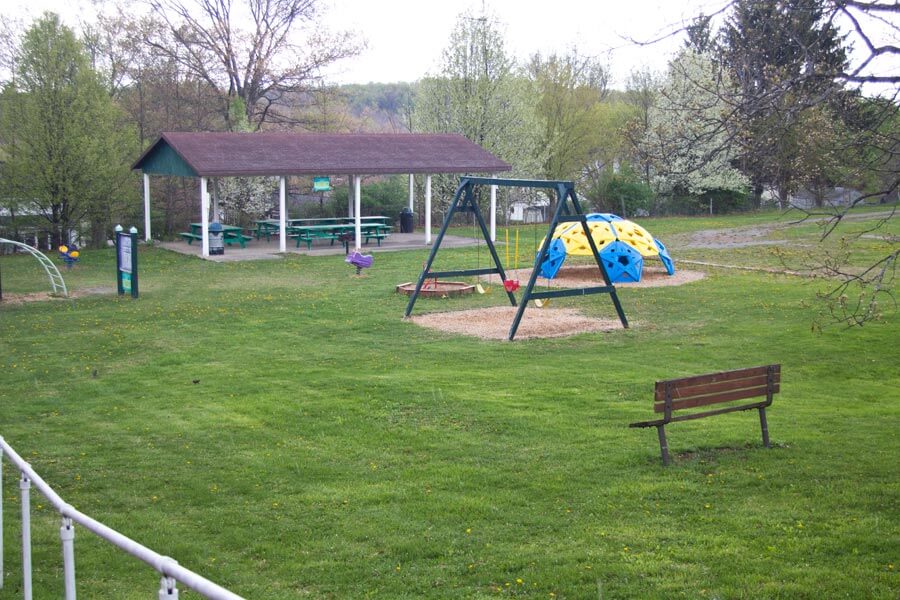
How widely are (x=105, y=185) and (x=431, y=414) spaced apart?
25.6 m

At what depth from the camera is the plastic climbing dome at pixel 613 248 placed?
2239cm

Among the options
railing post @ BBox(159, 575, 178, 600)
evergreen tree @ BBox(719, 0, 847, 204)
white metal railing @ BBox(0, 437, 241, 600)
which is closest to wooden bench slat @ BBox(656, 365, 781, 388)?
evergreen tree @ BBox(719, 0, 847, 204)

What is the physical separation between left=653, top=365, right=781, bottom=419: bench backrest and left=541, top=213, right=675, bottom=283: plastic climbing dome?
12.8 m

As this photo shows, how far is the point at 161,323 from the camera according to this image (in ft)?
56.3

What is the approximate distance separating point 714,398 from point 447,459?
8.45 feet

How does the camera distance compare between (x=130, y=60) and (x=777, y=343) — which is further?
(x=130, y=60)

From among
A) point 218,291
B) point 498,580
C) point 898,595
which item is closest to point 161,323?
point 218,291

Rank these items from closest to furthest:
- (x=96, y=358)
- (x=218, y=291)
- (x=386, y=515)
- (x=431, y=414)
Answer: (x=386, y=515) → (x=431, y=414) → (x=96, y=358) → (x=218, y=291)

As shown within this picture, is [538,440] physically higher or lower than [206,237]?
lower

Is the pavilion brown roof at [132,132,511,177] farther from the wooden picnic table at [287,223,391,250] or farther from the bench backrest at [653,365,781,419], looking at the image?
the bench backrest at [653,365,781,419]

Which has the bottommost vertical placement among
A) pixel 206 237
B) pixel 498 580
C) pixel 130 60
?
pixel 498 580

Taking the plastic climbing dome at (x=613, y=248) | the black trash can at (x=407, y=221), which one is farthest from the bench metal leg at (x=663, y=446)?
the black trash can at (x=407, y=221)

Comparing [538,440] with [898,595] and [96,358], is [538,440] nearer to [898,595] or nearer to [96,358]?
[898,595]

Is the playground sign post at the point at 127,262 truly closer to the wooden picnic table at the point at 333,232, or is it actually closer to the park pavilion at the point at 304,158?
the park pavilion at the point at 304,158
